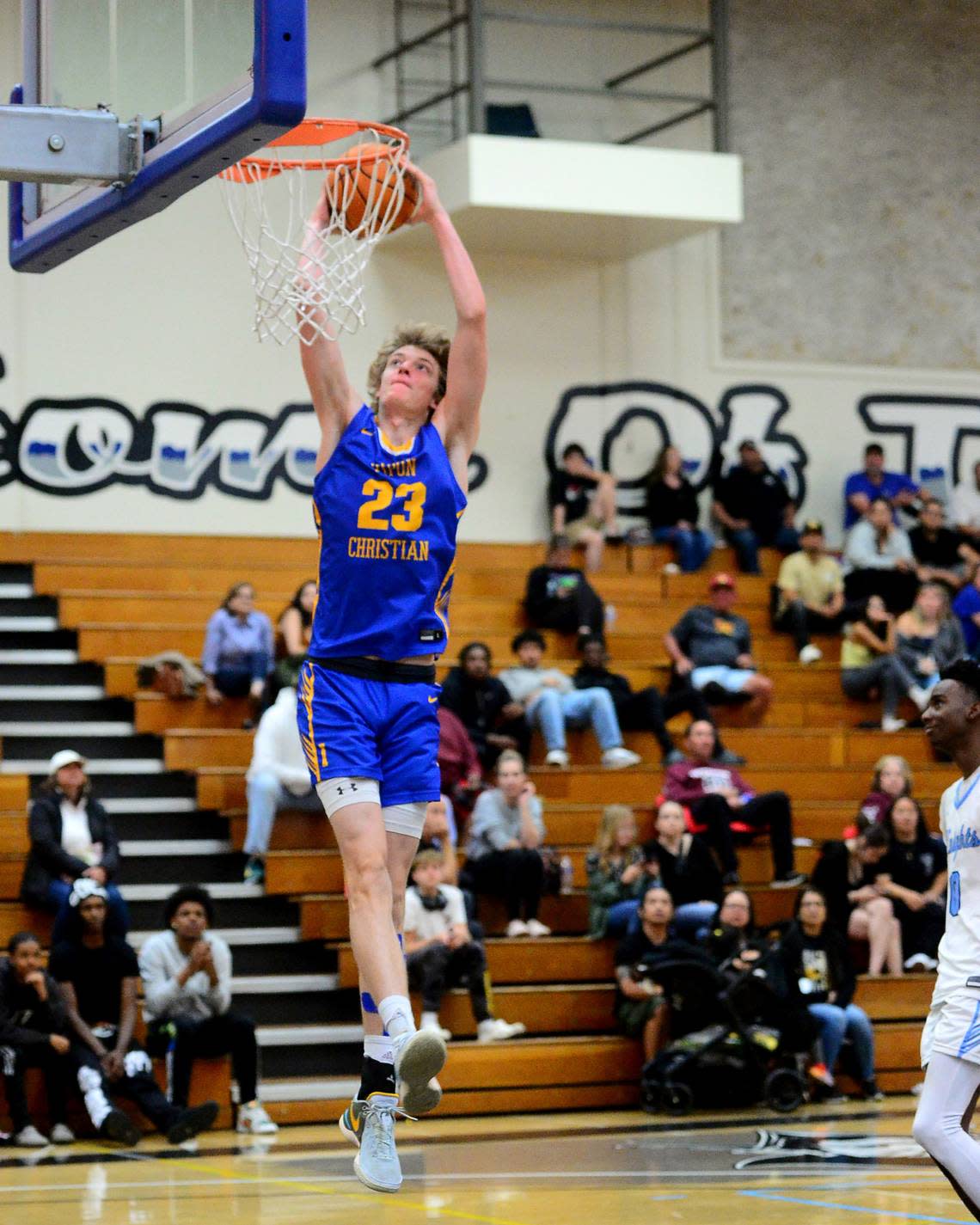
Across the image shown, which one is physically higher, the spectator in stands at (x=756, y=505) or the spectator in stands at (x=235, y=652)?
the spectator in stands at (x=756, y=505)

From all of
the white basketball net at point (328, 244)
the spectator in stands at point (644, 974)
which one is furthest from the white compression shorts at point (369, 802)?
the spectator in stands at point (644, 974)

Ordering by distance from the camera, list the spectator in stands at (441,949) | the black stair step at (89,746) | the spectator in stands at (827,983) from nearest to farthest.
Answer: the spectator in stands at (441,949)
the spectator in stands at (827,983)
the black stair step at (89,746)

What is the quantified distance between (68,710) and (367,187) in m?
8.40

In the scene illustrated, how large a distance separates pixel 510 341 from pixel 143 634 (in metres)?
4.94

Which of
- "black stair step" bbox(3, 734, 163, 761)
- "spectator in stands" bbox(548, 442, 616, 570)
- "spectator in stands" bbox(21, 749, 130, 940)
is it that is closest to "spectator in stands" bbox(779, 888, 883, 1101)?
"spectator in stands" bbox(21, 749, 130, 940)

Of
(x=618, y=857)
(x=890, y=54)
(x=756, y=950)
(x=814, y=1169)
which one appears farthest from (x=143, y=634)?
(x=890, y=54)

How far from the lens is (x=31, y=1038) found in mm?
10062

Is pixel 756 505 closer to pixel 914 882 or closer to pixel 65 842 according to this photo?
pixel 914 882

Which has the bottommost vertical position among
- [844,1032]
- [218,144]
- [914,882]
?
[844,1032]

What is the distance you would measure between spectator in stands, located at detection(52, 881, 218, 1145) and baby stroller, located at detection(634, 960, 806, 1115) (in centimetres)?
250

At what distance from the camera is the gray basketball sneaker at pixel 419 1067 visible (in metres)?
5.18

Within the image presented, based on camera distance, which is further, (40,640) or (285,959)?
(40,640)

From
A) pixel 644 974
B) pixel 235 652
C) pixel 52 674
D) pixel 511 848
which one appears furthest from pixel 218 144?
pixel 52 674

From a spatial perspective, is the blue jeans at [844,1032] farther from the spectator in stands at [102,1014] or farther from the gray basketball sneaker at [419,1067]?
the gray basketball sneaker at [419,1067]
